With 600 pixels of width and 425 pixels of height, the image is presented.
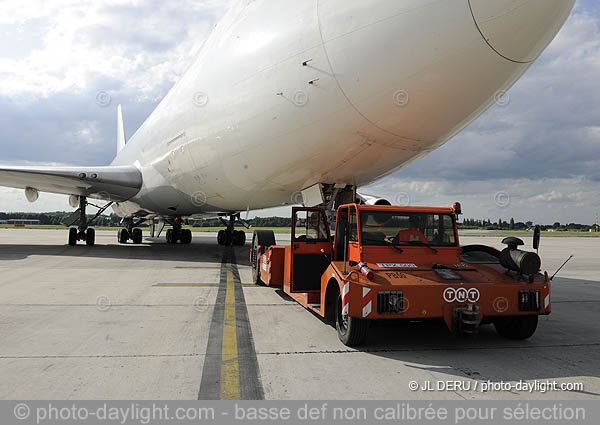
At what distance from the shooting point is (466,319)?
502cm

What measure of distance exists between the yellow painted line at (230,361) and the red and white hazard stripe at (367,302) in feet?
4.55

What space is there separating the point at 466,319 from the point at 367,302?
1.07 m

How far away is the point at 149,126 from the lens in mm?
16203

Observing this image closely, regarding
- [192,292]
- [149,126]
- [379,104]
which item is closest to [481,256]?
[379,104]

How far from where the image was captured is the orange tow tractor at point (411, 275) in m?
5.03

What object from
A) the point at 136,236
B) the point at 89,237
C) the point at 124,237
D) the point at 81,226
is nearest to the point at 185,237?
the point at 136,236

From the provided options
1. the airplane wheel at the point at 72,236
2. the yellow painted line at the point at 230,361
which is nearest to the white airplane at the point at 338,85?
the yellow painted line at the point at 230,361

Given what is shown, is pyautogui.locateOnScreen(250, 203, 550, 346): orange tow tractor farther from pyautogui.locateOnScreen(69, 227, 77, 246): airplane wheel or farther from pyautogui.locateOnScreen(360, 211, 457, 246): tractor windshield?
pyautogui.locateOnScreen(69, 227, 77, 246): airplane wheel

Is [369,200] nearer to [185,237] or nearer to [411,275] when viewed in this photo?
[411,275]

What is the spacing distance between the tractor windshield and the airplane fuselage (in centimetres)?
148

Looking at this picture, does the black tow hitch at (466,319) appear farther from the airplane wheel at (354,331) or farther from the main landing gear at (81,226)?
the main landing gear at (81,226)

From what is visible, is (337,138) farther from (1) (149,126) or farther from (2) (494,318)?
(1) (149,126)

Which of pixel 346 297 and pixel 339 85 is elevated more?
pixel 339 85
